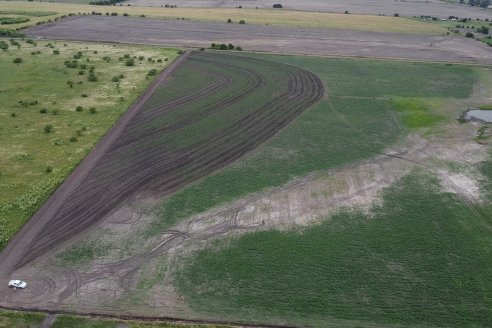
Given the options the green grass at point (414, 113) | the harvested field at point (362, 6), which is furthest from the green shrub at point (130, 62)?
the harvested field at point (362, 6)

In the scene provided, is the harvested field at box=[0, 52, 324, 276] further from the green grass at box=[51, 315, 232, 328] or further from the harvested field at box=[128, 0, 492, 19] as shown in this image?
the harvested field at box=[128, 0, 492, 19]

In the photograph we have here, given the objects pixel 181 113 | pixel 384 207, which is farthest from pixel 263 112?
pixel 384 207

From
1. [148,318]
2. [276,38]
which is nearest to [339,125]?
[148,318]

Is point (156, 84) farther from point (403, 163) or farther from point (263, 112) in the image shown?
point (403, 163)

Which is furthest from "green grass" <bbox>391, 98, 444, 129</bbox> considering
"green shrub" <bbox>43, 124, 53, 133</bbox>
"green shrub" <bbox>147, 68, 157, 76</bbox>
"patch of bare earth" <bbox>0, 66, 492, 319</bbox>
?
"green shrub" <bbox>43, 124, 53, 133</bbox>

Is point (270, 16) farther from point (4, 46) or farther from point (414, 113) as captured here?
point (414, 113)

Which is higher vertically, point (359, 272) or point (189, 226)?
point (189, 226)
